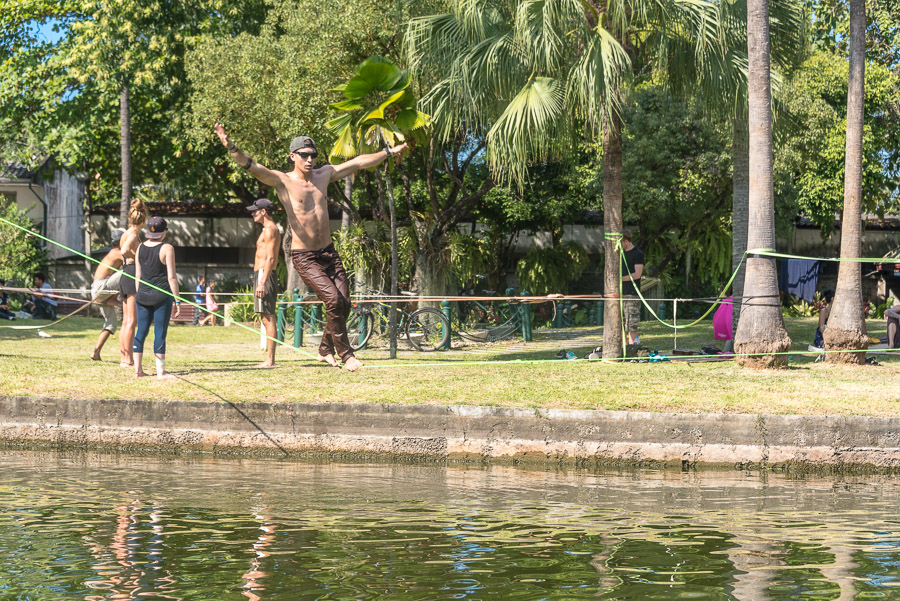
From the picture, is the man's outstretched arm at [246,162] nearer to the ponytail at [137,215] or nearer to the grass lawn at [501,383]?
the grass lawn at [501,383]

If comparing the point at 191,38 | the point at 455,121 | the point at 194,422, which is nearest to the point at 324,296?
the point at 194,422

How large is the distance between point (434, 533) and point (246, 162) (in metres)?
3.98

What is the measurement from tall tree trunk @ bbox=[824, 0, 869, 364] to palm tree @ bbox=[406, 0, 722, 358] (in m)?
1.67

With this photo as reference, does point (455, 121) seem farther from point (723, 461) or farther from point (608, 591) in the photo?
point (608, 591)

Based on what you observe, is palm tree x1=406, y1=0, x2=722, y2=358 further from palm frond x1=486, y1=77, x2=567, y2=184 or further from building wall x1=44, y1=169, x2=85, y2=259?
building wall x1=44, y1=169, x2=85, y2=259

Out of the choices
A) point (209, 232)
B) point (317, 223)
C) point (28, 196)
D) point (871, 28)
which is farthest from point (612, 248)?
point (28, 196)

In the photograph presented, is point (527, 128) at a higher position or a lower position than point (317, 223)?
higher

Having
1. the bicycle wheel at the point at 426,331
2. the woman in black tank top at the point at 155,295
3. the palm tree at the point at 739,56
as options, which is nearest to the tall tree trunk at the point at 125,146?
the bicycle wheel at the point at 426,331

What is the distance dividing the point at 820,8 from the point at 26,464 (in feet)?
98.6

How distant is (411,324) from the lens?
17047mm

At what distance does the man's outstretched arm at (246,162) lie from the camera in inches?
336

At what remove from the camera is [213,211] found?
38.4m

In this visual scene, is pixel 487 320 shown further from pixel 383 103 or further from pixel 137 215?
pixel 137 215

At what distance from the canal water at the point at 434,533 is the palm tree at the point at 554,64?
203 inches
